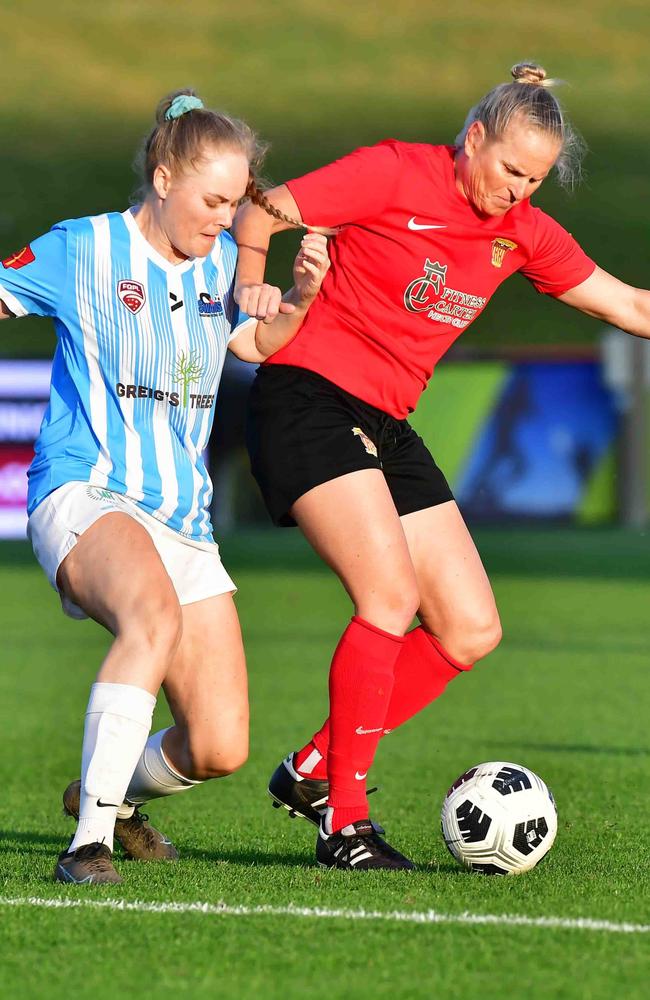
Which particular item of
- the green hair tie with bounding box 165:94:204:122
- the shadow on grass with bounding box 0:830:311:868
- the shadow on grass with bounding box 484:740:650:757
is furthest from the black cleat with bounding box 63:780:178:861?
the shadow on grass with bounding box 484:740:650:757

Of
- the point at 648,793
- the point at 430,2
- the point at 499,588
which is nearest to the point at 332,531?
→ the point at 648,793

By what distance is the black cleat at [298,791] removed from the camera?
19.4ft

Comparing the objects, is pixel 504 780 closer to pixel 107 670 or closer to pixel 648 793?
pixel 107 670

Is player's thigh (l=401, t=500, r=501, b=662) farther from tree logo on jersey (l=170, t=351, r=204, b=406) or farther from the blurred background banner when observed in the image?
the blurred background banner

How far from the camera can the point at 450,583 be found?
232 inches

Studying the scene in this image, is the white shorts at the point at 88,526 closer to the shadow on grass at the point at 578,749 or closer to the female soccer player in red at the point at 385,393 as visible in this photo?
the female soccer player in red at the point at 385,393

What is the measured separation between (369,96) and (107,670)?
51.2m

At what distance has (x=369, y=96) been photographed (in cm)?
5450

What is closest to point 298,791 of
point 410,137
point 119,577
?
point 119,577

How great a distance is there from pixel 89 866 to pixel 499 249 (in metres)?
2.38

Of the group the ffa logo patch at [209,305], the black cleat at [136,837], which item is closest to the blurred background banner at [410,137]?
the black cleat at [136,837]

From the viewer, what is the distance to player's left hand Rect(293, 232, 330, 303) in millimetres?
5293

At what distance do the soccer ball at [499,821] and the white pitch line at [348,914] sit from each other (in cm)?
73

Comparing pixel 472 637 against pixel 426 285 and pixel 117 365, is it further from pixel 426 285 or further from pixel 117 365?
pixel 117 365
